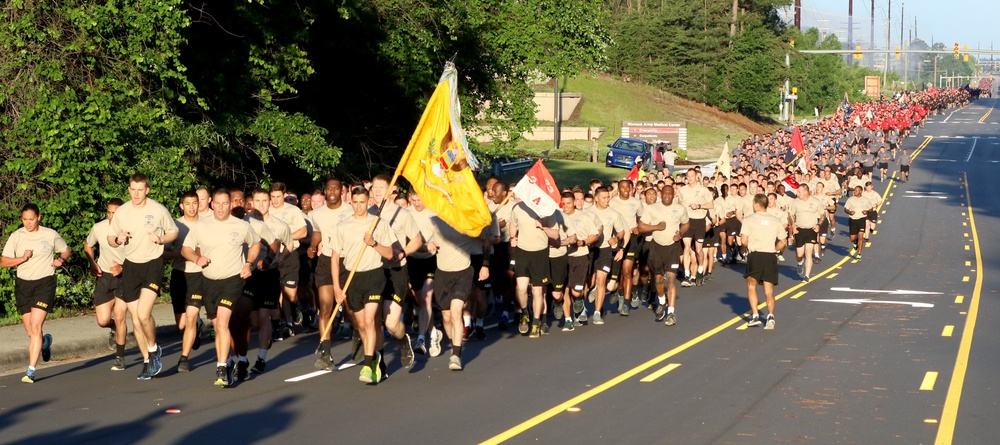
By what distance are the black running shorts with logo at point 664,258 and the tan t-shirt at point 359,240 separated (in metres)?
6.85

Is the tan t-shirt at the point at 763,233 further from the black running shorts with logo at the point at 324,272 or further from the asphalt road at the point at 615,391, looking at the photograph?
the black running shorts with logo at the point at 324,272

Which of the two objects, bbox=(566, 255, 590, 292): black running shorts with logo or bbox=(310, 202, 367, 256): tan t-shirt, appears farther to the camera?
bbox=(566, 255, 590, 292): black running shorts with logo

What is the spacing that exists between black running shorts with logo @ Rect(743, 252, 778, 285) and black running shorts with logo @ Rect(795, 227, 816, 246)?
9.01 metres

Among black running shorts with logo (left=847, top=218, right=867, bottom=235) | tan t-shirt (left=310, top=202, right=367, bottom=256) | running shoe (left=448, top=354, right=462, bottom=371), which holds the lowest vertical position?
black running shorts with logo (left=847, top=218, right=867, bottom=235)

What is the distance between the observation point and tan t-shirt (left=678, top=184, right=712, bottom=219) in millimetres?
25469

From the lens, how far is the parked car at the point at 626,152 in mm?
56750

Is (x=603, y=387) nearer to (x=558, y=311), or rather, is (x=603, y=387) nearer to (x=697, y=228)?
(x=558, y=311)

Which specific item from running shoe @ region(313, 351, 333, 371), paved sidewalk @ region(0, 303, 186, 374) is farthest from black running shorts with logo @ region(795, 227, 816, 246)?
running shoe @ region(313, 351, 333, 371)

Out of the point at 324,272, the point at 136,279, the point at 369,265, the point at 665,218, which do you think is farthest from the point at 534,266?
the point at 136,279

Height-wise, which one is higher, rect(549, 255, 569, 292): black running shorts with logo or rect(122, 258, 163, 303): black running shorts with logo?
rect(122, 258, 163, 303): black running shorts with logo

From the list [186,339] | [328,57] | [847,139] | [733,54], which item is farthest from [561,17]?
[733,54]

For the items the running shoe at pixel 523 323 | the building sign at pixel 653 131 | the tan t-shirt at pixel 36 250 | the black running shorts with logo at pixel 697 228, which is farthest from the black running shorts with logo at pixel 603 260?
the building sign at pixel 653 131

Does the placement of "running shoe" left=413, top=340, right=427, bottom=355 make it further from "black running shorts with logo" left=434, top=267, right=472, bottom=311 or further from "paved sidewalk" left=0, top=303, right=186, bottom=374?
"paved sidewalk" left=0, top=303, right=186, bottom=374

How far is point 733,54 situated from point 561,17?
211 ft
